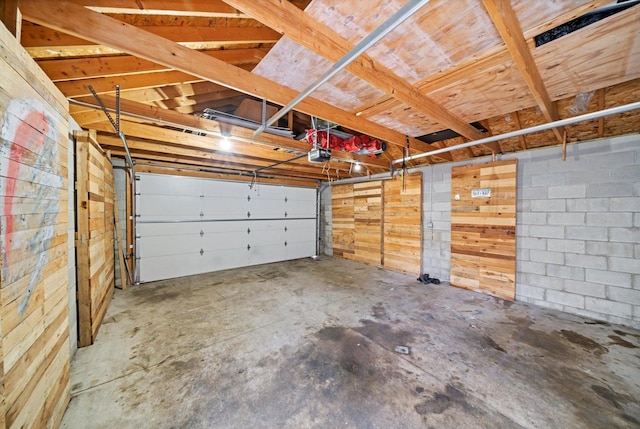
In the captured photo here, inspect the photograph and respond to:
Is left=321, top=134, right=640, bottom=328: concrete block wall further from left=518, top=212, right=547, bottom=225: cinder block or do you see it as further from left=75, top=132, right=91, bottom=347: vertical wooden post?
left=75, top=132, right=91, bottom=347: vertical wooden post

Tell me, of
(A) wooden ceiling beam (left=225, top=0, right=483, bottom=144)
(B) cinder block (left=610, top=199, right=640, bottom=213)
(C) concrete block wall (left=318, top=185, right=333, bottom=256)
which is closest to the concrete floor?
(B) cinder block (left=610, top=199, right=640, bottom=213)

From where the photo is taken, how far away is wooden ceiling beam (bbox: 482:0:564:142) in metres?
1.25

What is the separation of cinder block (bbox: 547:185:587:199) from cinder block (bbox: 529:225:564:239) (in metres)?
0.45

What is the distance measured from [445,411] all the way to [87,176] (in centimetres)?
386

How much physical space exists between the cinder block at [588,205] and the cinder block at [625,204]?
0.06 m

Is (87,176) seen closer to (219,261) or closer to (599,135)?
(219,261)

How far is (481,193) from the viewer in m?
3.91

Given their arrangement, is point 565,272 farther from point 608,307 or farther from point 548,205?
point 548,205

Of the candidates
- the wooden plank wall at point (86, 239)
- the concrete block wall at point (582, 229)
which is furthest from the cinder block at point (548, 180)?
the wooden plank wall at point (86, 239)

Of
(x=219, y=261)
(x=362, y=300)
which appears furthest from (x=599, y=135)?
(x=219, y=261)

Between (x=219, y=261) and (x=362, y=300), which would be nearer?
(x=362, y=300)

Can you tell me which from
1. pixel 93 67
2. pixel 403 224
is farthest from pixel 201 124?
pixel 403 224

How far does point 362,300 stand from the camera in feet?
11.6

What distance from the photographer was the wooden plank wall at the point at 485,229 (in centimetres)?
363
